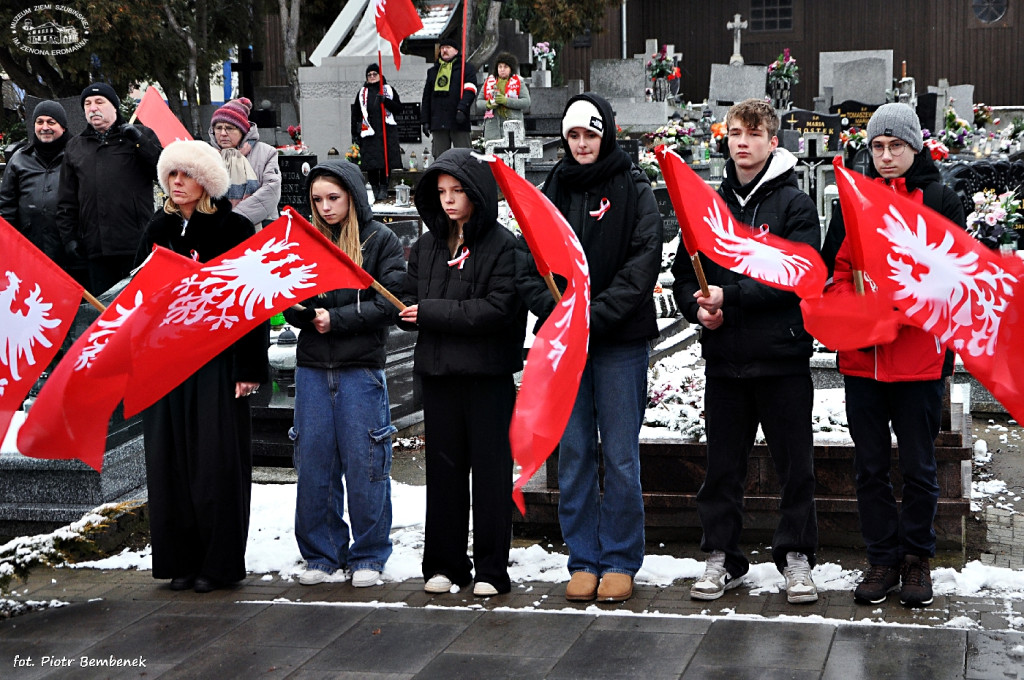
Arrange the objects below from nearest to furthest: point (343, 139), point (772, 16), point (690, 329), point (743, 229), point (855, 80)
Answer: point (743, 229), point (690, 329), point (343, 139), point (855, 80), point (772, 16)

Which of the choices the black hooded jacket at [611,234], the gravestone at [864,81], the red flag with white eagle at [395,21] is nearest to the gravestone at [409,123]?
the red flag with white eagle at [395,21]

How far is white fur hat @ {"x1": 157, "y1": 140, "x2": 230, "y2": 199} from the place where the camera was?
5.90m

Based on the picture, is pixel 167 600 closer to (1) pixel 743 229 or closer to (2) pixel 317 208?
(2) pixel 317 208

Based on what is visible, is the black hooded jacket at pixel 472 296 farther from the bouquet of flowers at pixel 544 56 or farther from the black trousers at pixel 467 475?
the bouquet of flowers at pixel 544 56

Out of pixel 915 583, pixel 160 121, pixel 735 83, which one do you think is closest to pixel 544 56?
pixel 735 83

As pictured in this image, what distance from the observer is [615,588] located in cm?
536

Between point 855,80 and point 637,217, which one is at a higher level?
point 855,80

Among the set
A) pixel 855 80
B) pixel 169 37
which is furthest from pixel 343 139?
pixel 855 80

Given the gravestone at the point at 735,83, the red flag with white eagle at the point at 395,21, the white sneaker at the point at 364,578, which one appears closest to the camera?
the white sneaker at the point at 364,578

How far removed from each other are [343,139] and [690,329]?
14.0 metres

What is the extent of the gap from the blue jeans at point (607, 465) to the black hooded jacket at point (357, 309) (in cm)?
104

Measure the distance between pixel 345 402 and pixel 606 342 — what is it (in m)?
1.32

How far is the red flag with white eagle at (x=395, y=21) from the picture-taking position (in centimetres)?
1728

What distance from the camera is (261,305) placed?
557 cm
